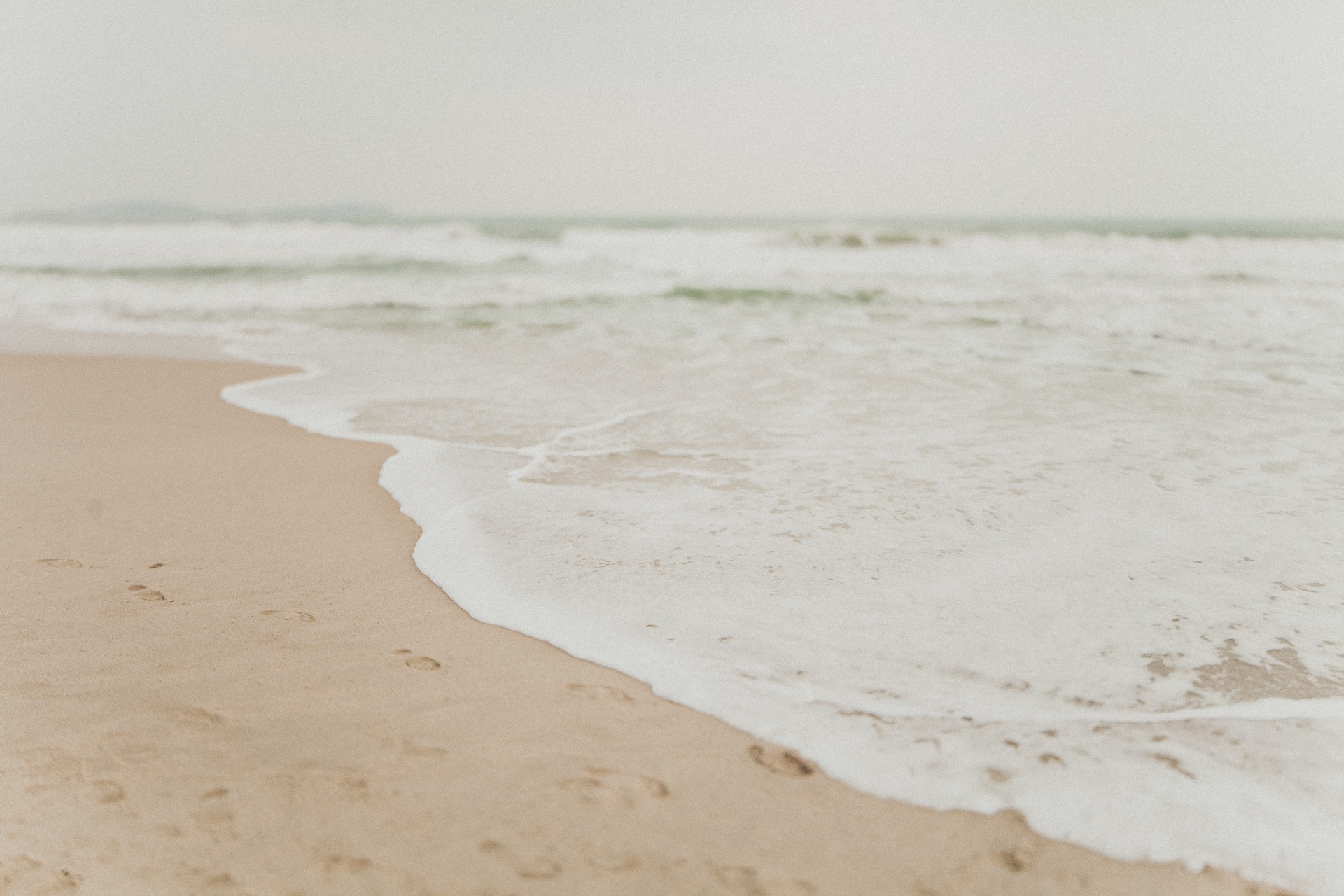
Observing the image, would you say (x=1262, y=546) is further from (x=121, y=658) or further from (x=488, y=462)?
(x=121, y=658)

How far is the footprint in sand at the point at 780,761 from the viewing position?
2033mm

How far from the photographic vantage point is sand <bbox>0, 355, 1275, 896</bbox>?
5.53ft

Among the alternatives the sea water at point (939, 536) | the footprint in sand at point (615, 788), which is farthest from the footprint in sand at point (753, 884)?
the sea water at point (939, 536)

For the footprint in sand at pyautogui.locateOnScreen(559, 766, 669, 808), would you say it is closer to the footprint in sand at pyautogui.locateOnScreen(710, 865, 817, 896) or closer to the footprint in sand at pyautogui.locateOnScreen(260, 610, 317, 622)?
the footprint in sand at pyautogui.locateOnScreen(710, 865, 817, 896)

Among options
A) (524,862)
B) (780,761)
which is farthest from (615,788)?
(780,761)

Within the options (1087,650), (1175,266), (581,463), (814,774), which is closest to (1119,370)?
(581,463)

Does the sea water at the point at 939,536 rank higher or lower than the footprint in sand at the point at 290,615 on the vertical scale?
higher

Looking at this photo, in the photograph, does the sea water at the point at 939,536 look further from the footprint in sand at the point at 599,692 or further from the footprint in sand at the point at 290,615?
the footprint in sand at the point at 290,615

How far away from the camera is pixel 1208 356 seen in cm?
868

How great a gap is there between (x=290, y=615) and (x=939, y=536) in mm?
2426

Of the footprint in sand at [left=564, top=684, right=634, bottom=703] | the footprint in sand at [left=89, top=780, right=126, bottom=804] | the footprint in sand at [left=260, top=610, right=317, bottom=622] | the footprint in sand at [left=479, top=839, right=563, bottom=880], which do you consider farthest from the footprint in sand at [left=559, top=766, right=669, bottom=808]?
the footprint in sand at [left=260, top=610, right=317, bottom=622]

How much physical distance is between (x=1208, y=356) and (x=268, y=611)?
897 cm

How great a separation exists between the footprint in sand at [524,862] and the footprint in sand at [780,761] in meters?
0.58

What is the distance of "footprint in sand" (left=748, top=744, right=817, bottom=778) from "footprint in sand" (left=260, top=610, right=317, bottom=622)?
1509 millimetres
